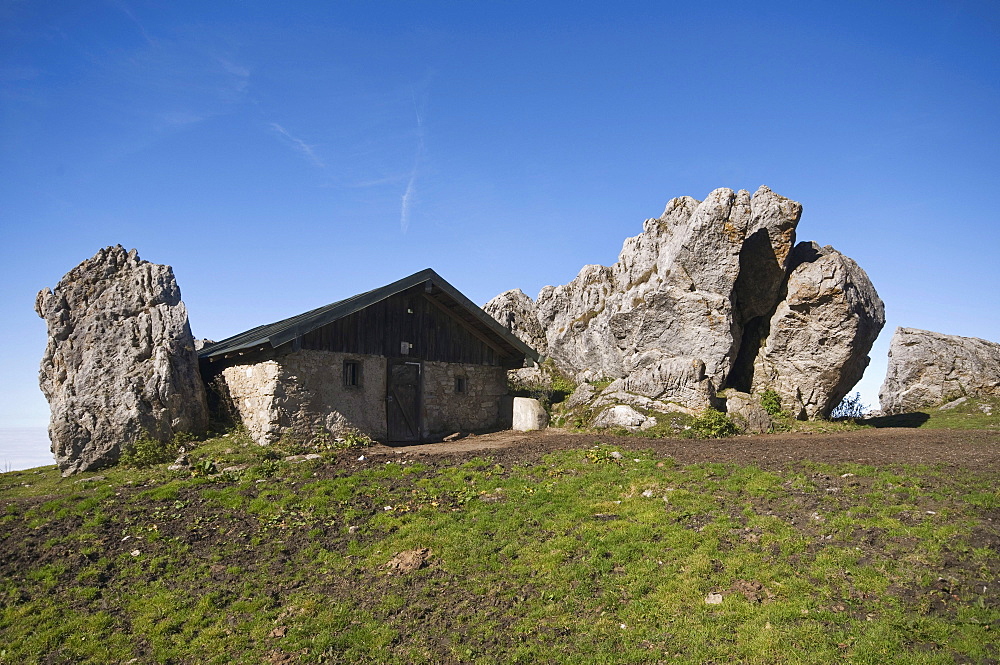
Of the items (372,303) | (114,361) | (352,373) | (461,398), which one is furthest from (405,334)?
(114,361)

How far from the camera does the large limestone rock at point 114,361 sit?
51.6 feet

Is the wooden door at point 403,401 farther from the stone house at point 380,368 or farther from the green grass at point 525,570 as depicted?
the green grass at point 525,570

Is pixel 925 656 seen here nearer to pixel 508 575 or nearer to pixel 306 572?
pixel 508 575

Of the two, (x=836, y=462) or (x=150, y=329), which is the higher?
(x=150, y=329)

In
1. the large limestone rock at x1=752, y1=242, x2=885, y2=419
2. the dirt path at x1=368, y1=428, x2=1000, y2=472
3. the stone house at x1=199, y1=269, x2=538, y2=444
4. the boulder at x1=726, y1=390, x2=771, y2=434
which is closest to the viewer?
the dirt path at x1=368, y1=428, x2=1000, y2=472

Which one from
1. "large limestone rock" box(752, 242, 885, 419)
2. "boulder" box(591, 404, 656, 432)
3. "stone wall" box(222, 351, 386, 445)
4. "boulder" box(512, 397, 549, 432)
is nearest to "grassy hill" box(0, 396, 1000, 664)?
"stone wall" box(222, 351, 386, 445)

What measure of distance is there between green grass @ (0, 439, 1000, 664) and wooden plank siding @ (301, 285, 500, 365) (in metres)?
6.40

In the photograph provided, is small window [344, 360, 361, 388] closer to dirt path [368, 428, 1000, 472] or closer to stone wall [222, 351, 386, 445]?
stone wall [222, 351, 386, 445]

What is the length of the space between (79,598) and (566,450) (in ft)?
33.9

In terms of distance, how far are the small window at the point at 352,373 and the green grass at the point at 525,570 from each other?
629cm

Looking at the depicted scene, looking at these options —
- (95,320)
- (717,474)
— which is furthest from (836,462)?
(95,320)

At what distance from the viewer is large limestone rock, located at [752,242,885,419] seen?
22.6 meters

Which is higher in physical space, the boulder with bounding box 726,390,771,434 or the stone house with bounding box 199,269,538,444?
the stone house with bounding box 199,269,538,444

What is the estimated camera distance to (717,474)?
40.0 ft
